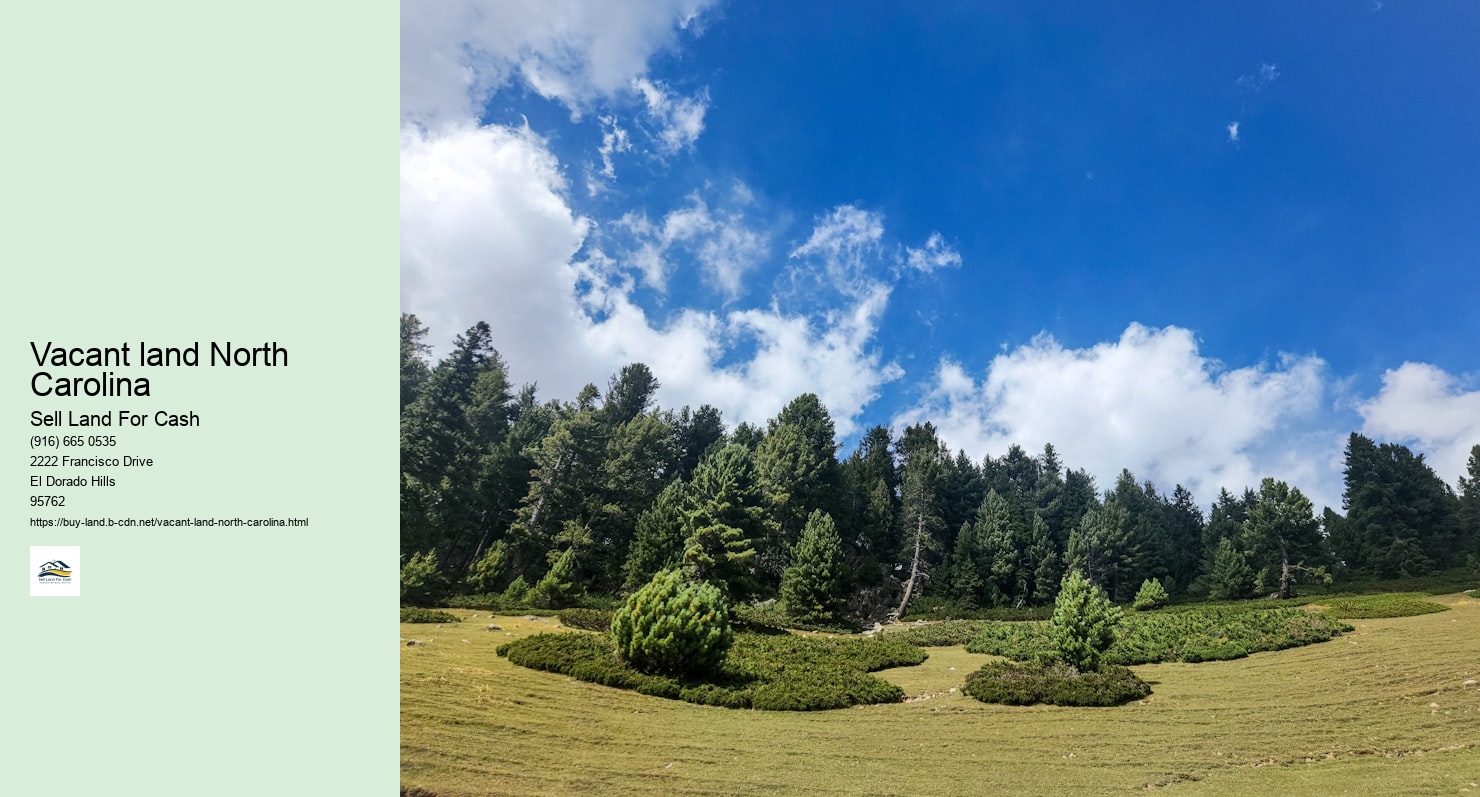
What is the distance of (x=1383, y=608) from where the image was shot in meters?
28.7

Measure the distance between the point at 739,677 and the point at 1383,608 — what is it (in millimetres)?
30206

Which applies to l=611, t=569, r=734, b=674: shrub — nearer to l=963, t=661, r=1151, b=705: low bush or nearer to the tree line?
l=963, t=661, r=1151, b=705: low bush

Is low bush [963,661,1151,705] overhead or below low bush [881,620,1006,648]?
overhead

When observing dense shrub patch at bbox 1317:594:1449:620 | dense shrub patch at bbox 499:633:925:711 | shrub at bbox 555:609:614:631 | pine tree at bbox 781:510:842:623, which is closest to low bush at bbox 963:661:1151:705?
dense shrub patch at bbox 499:633:925:711

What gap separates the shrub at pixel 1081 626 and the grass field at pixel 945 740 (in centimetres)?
167

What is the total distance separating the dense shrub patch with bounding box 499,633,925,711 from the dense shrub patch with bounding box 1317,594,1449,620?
23.4 metres

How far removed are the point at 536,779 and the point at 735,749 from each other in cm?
350

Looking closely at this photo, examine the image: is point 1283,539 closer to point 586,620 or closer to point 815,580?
point 815,580

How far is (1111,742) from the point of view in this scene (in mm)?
12375

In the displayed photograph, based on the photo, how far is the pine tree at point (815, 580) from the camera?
33.8 metres

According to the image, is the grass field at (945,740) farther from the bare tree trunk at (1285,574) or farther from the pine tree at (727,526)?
the bare tree trunk at (1285,574)
